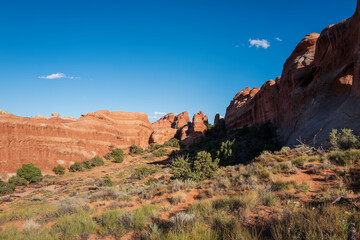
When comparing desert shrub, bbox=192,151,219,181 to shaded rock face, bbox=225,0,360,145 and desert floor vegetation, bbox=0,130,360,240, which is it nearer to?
desert floor vegetation, bbox=0,130,360,240

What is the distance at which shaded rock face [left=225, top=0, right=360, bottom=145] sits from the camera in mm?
14227

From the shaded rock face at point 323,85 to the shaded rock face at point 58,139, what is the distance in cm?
3869

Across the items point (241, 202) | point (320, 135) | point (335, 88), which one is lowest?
point (241, 202)

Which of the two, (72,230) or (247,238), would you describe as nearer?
(247,238)

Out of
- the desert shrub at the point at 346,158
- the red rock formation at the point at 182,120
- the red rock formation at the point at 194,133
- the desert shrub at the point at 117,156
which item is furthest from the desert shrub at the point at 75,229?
the red rock formation at the point at 182,120

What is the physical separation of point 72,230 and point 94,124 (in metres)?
41.8

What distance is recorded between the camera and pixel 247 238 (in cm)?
260

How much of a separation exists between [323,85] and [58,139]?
45.3 m

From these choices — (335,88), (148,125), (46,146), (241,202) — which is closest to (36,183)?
(46,146)

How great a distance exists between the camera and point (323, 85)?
18594mm

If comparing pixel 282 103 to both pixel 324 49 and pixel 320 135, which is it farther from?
pixel 320 135

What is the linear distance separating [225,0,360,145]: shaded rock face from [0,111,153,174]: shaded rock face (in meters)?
38.7

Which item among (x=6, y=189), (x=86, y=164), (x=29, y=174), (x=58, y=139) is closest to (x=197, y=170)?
(x=6, y=189)

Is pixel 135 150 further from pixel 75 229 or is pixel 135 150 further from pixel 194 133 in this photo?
pixel 75 229
